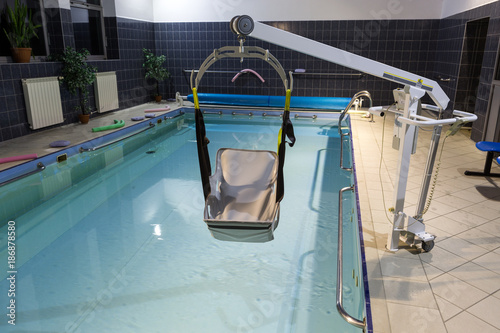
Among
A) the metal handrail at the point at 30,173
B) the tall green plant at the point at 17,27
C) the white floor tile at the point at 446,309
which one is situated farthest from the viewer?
the tall green plant at the point at 17,27

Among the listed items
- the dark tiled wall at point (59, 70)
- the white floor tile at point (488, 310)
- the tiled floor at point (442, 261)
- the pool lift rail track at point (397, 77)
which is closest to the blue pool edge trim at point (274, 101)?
the dark tiled wall at point (59, 70)

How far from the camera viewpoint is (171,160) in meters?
5.56

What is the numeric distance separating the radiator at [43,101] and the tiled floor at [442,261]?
4.71 metres

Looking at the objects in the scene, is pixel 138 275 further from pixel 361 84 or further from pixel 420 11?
pixel 420 11

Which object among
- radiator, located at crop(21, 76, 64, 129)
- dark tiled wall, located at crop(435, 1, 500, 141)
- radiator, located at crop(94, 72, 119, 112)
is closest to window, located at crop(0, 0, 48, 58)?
radiator, located at crop(21, 76, 64, 129)

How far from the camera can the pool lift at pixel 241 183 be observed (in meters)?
2.37

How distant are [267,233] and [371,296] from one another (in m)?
0.70

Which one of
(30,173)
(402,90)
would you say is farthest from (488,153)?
(30,173)

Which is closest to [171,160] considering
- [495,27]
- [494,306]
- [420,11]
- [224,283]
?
[224,283]

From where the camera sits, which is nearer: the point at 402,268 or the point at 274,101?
the point at 402,268

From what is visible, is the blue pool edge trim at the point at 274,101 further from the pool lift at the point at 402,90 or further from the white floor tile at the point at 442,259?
the white floor tile at the point at 442,259

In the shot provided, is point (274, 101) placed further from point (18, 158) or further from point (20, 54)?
point (18, 158)

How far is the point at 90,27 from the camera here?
7.71m

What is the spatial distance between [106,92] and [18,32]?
2140 millimetres
